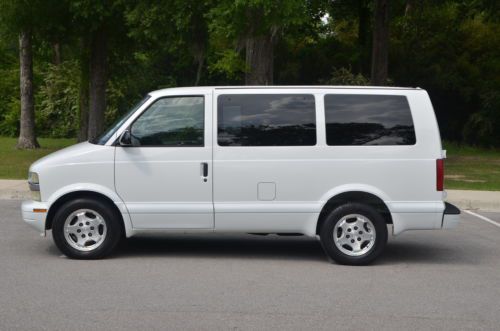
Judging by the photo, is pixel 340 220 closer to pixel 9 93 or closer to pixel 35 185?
pixel 35 185

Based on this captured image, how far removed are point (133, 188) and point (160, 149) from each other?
0.52m

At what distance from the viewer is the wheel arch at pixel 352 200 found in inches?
336

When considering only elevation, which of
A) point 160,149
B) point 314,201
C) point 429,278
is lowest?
point 429,278

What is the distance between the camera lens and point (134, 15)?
61.6ft

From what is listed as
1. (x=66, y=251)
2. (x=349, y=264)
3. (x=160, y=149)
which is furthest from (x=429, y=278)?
(x=66, y=251)

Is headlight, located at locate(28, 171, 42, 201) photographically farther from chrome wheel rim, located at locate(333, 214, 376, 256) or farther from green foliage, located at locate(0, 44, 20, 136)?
green foliage, located at locate(0, 44, 20, 136)

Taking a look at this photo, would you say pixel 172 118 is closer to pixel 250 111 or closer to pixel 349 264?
pixel 250 111

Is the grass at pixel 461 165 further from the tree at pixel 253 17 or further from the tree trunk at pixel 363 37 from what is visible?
the tree trunk at pixel 363 37

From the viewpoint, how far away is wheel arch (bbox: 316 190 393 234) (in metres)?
8.55

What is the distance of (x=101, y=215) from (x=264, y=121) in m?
2.05

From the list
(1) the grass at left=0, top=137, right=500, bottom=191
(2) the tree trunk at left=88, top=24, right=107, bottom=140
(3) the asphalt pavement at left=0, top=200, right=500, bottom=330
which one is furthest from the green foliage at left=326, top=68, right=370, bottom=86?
(3) the asphalt pavement at left=0, top=200, right=500, bottom=330

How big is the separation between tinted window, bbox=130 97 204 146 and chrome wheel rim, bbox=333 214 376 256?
1.84 meters

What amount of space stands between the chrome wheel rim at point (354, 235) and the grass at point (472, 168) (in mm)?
7593

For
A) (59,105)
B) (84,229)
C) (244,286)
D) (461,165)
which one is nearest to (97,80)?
(461,165)
